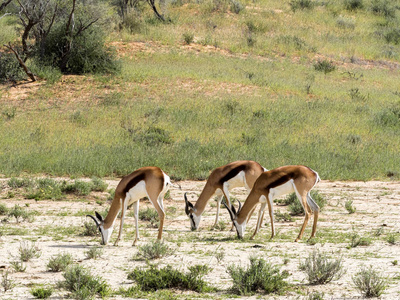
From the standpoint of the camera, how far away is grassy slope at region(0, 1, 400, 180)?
15898mm

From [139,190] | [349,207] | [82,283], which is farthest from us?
[349,207]

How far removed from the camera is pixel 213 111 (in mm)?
20781

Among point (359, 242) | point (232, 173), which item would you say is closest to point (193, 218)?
point (232, 173)

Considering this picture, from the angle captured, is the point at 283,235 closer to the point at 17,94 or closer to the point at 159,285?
the point at 159,285

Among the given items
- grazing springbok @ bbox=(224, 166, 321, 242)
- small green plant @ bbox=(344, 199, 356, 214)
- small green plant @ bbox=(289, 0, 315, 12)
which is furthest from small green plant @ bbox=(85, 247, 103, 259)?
small green plant @ bbox=(289, 0, 315, 12)

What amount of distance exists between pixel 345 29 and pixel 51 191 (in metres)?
33.0

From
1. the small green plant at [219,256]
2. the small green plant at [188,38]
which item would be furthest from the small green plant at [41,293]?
the small green plant at [188,38]

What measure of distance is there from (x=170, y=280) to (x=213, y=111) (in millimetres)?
14568

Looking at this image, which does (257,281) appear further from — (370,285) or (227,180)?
(227,180)

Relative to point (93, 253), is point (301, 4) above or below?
above

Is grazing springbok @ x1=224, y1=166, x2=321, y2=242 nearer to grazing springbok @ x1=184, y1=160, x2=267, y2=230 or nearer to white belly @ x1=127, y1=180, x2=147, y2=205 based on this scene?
grazing springbok @ x1=184, y1=160, x2=267, y2=230

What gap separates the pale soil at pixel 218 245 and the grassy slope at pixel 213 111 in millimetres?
2745

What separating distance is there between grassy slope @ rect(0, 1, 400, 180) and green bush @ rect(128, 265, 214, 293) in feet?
27.2

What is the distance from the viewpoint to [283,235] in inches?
376
